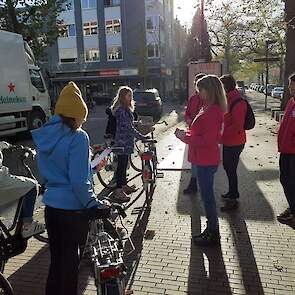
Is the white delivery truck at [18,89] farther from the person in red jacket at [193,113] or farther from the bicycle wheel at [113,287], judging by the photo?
the bicycle wheel at [113,287]

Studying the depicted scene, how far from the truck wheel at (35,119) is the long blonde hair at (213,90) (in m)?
11.6

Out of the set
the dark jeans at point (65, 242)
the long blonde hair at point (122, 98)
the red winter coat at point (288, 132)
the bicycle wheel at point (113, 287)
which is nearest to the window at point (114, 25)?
the long blonde hair at point (122, 98)

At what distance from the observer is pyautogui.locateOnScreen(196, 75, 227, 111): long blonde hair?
4.15 m

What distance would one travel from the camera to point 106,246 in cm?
282

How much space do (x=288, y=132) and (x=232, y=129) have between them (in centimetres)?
79

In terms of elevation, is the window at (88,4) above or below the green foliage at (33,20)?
above

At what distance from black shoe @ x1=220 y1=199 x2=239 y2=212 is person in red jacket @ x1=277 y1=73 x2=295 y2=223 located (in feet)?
2.18

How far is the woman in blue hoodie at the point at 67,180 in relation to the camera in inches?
103

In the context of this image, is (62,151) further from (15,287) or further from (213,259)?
(213,259)

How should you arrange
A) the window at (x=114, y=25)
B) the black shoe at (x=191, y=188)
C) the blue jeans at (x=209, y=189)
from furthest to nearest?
the window at (x=114, y=25)
the black shoe at (x=191, y=188)
the blue jeans at (x=209, y=189)

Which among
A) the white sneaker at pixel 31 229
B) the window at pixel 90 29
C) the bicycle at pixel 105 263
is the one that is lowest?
the white sneaker at pixel 31 229

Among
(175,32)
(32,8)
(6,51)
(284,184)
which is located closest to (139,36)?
(175,32)

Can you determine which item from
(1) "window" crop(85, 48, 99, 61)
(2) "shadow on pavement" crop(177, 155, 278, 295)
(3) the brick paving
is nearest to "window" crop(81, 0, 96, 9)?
(1) "window" crop(85, 48, 99, 61)

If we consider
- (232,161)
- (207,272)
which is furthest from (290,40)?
(207,272)
